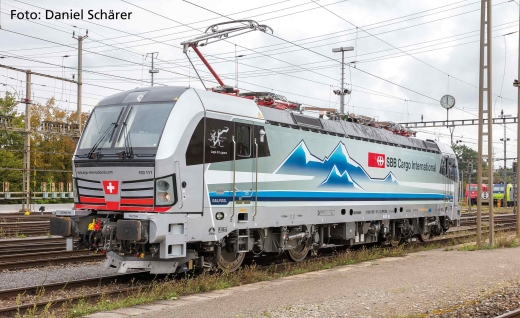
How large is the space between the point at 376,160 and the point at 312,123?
3.64 meters

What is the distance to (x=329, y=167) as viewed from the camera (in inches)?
587

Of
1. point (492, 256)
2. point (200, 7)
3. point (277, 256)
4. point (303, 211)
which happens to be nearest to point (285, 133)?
point (303, 211)

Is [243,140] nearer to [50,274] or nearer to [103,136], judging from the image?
[103,136]

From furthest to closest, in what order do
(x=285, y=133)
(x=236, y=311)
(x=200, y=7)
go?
(x=200, y=7), (x=285, y=133), (x=236, y=311)

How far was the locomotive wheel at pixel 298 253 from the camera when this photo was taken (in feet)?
47.0

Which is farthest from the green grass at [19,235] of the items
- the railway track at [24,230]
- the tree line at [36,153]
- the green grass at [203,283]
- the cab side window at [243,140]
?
the tree line at [36,153]

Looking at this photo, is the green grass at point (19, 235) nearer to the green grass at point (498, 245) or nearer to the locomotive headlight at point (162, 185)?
the locomotive headlight at point (162, 185)

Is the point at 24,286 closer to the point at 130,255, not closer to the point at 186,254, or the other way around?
the point at 130,255

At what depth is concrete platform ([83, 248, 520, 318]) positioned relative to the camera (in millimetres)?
8602

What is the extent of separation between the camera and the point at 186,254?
10.9 metres

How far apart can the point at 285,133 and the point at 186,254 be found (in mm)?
3911

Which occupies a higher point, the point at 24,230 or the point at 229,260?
the point at 229,260

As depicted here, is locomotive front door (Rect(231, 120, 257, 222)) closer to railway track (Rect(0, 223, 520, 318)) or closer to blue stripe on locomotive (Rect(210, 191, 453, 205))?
blue stripe on locomotive (Rect(210, 191, 453, 205))

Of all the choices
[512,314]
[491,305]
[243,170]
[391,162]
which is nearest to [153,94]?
[243,170]
